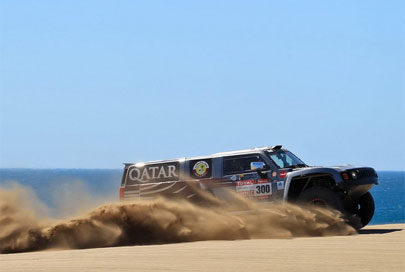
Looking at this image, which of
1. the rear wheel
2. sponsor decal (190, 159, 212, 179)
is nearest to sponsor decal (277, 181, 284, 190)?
sponsor decal (190, 159, 212, 179)

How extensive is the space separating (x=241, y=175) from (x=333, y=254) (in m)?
4.98

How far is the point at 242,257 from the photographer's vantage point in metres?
11.5

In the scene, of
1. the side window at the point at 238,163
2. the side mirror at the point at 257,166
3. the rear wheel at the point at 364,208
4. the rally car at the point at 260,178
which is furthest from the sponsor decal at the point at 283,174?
the rear wheel at the point at 364,208

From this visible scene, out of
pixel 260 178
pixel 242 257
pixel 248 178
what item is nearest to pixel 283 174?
pixel 260 178

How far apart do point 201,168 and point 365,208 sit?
3.61m

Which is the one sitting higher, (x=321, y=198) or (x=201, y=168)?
(x=201, y=168)

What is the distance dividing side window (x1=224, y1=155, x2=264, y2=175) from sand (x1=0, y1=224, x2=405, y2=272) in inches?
97.9

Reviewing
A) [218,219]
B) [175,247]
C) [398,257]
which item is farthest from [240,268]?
[218,219]

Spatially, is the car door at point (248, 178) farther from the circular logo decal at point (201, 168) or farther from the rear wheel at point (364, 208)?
the rear wheel at point (364, 208)

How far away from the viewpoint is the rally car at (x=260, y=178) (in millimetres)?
15991

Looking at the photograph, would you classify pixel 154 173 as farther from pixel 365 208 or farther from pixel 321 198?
pixel 365 208

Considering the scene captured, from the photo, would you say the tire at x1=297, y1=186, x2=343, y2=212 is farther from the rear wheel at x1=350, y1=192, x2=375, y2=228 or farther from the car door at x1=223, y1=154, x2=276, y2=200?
the rear wheel at x1=350, y1=192, x2=375, y2=228

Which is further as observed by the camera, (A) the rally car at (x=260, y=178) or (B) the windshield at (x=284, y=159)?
(B) the windshield at (x=284, y=159)

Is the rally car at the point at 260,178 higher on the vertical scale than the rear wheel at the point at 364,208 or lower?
higher
